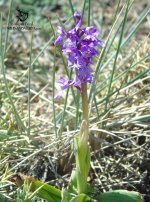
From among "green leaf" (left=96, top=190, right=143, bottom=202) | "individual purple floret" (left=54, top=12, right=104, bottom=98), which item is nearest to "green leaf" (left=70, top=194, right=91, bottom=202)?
"green leaf" (left=96, top=190, right=143, bottom=202)

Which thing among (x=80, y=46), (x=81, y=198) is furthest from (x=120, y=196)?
(x=80, y=46)

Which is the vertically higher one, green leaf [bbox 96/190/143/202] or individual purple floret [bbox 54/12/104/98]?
individual purple floret [bbox 54/12/104/98]

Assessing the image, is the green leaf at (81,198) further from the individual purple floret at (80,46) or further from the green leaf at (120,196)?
the individual purple floret at (80,46)

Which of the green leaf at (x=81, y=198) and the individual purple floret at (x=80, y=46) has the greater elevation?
the individual purple floret at (x=80, y=46)

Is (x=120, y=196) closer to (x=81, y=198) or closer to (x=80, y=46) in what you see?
(x=81, y=198)

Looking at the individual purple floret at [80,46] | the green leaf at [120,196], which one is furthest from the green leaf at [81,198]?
the individual purple floret at [80,46]

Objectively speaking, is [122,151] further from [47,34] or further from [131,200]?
[47,34]

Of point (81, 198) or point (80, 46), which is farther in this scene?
point (81, 198)

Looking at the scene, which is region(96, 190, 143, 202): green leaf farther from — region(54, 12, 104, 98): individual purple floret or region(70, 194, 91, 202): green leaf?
region(54, 12, 104, 98): individual purple floret

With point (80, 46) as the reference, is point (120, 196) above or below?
below

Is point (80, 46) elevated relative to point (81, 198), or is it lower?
elevated
